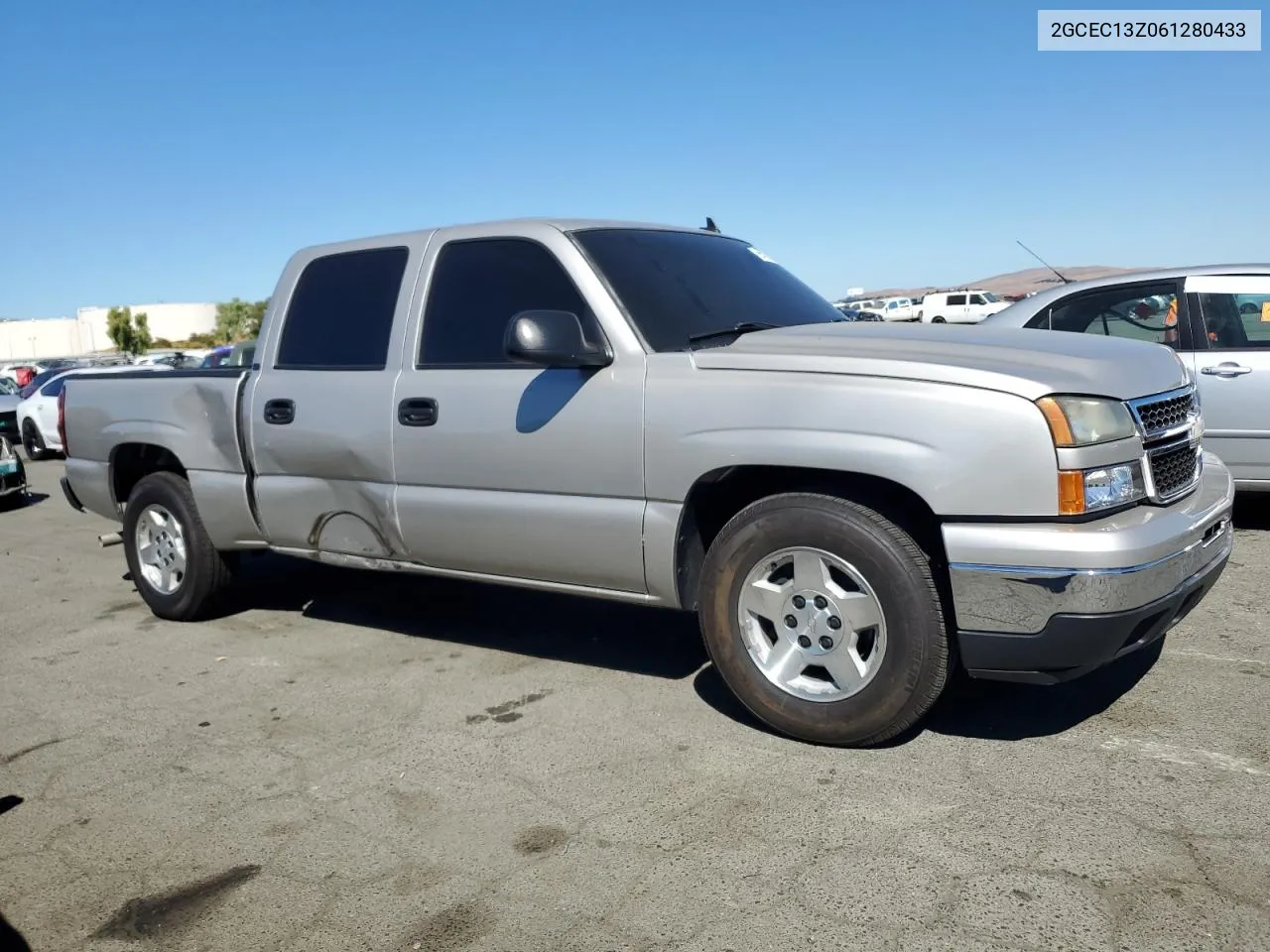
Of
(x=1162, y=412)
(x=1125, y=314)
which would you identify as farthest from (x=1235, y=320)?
(x=1162, y=412)

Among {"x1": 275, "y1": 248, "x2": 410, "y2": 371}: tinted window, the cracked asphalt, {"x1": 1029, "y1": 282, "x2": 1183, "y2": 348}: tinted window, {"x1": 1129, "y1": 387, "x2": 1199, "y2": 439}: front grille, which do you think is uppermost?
{"x1": 275, "y1": 248, "x2": 410, "y2": 371}: tinted window

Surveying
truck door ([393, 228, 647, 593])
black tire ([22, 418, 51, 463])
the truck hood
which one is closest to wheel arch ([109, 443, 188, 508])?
truck door ([393, 228, 647, 593])

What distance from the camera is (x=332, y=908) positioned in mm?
2924

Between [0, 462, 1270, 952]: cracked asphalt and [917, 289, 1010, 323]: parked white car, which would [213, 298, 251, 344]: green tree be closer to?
[917, 289, 1010, 323]: parked white car

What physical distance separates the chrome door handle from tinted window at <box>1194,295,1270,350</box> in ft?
0.44

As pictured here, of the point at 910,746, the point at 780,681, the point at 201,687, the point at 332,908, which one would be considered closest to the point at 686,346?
the point at 780,681

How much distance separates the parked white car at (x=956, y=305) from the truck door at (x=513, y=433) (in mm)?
39915

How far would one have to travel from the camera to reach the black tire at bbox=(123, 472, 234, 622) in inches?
227

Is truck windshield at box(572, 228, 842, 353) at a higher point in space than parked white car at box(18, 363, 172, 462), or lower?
higher

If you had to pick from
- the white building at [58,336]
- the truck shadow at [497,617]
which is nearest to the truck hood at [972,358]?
the truck shadow at [497,617]

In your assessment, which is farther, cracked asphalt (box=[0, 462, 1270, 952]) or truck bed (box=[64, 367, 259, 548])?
truck bed (box=[64, 367, 259, 548])

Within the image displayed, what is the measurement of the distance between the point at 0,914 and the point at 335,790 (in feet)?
3.35

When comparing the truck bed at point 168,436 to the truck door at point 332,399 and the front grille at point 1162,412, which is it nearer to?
the truck door at point 332,399

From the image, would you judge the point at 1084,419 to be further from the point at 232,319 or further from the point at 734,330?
the point at 232,319
